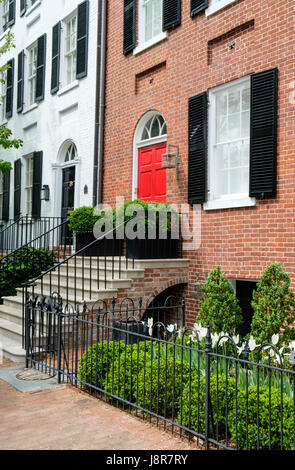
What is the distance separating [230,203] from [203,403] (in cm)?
401

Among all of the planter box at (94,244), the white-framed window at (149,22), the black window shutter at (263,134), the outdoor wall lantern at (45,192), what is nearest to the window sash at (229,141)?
the black window shutter at (263,134)

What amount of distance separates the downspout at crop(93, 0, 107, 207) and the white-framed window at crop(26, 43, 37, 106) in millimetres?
4380

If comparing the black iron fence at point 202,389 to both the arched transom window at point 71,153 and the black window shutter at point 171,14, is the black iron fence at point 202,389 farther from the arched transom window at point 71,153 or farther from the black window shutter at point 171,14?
→ the arched transom window at point 71,153

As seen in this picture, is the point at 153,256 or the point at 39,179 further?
the point at 39,179

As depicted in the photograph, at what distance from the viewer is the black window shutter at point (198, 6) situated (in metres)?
8.23

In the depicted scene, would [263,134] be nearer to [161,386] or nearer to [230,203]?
[230,203]

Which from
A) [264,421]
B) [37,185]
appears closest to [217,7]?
[264,421]

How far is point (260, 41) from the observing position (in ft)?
23.7

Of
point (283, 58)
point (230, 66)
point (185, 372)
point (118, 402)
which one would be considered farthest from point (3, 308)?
point (283, 58)

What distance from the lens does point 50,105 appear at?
13562mm

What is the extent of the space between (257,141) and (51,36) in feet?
30.0

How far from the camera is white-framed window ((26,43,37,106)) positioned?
15047 mm
